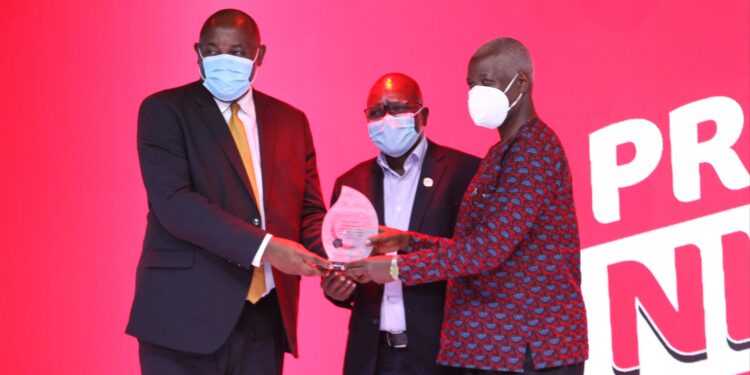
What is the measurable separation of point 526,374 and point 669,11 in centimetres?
255

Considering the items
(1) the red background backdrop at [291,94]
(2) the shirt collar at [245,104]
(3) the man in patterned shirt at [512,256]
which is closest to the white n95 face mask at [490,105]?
(3) the man in patterned shirt at [512,256]

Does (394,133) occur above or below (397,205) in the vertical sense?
above

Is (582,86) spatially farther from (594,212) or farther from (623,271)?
(623,271)

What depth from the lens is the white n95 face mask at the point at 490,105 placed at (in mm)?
3020

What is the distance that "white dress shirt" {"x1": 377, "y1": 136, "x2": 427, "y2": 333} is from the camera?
3443mm

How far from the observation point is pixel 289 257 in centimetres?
314

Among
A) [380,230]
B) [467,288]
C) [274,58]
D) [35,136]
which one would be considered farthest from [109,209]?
[467,288]

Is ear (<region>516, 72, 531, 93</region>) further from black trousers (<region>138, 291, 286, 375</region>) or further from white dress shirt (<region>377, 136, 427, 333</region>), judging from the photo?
black trousers (<region>138, 291, 286, 375</region>)

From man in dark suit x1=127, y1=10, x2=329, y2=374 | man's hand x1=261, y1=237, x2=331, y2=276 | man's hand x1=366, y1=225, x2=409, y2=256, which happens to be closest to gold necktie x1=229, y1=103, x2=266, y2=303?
man in dark suit x1=127, y1=10, x2=329, y2=374

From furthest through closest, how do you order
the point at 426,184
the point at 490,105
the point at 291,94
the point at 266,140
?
1. the point at 291,94
2. the point at 426,184
3. the point at 266,140
4. the point at 490,105

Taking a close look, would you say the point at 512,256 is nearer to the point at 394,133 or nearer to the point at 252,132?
the point at 394,133

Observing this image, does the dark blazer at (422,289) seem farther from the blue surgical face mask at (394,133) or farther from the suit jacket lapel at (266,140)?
the suit jacket lapel at (266,140)

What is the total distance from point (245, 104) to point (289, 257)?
610 millimetres

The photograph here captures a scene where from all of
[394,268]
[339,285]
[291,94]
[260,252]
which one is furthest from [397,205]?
[291,94]
